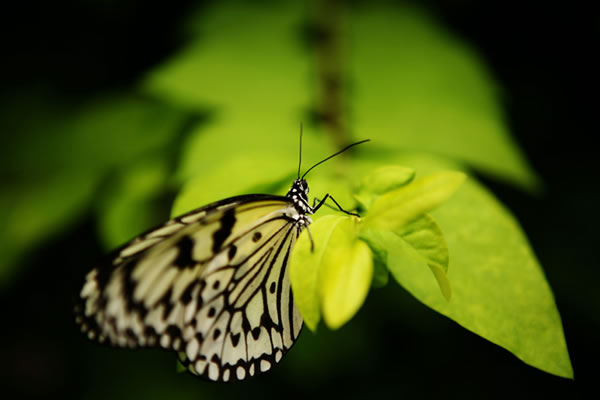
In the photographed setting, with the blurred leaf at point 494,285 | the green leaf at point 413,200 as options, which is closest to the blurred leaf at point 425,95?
the blurred leaf at point 494,285

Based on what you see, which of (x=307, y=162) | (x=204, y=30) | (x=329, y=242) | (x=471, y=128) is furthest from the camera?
(x=204, y=30)

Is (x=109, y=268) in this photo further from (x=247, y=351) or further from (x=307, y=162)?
(x=307, y=162)

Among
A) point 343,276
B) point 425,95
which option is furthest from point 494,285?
point 425,95

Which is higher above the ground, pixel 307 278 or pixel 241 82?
pixel 241 82

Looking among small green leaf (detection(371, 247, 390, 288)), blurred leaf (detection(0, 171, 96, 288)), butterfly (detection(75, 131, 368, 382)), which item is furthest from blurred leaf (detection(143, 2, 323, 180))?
blurred leaf (detection(0, 171, 96, 288))

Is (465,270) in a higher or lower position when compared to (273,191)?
lower

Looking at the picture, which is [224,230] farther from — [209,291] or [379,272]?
[379,272]

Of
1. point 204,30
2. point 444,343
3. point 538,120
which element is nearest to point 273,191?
point 204,30
